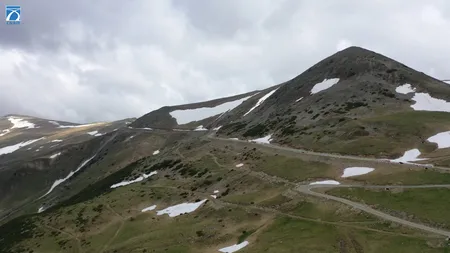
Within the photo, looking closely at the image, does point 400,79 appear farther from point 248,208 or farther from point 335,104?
point 248,208

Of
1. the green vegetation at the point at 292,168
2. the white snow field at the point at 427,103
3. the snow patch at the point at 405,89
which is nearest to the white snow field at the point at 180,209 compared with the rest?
the green vegetation at the point at 292,168

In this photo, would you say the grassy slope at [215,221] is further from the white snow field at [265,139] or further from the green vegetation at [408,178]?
the green vegetation at [408,178]

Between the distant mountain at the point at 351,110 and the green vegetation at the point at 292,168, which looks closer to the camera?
A: the green vegetation at the point at 292,168

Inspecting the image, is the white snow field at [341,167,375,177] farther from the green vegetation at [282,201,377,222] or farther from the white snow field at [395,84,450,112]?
the white snow field at [395,84,450,112]

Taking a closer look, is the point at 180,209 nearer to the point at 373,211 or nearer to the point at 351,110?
the point at 373,211

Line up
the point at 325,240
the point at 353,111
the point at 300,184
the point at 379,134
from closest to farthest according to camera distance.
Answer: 1. the point at 325,240
2. the point at 300,184
3. the point at 379,134
4. the point at 353,111

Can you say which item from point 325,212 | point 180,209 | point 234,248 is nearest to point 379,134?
point 325,212

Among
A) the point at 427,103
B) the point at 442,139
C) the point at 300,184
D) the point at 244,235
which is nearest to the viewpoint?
the point at 244,235

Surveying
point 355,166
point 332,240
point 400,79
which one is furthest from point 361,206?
point 400,79
